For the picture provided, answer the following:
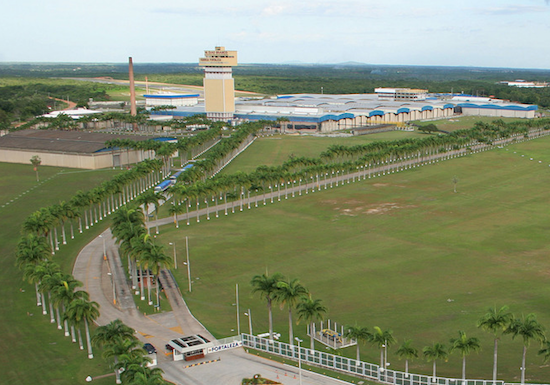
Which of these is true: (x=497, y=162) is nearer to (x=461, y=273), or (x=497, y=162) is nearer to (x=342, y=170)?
(x=342, y=170)

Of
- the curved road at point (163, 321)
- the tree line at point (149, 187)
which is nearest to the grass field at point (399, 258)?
the curved road at point (163, 321)

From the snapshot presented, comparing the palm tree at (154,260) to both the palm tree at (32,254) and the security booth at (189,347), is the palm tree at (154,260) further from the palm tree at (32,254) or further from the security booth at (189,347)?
the security booth at (189,347)

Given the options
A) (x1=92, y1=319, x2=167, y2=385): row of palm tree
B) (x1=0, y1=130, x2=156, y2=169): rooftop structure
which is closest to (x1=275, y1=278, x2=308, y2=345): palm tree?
(x1=92, y1=319, x2=167, y2=385): row of palm tree

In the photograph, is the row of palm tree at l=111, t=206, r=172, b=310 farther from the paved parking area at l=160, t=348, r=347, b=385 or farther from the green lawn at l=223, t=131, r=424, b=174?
the green lawn at l=223, t=131, r=424, b=174

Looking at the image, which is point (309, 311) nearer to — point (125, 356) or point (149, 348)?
point (149, 348)

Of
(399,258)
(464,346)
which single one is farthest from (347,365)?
(399,258)
